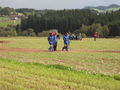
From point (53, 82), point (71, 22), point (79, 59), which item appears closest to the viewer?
point (53, 82)

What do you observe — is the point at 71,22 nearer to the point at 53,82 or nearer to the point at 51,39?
the point at 51,39

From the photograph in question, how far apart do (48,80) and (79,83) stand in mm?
1099

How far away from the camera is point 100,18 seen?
114 metres

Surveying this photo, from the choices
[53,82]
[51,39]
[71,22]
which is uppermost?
[53,82]

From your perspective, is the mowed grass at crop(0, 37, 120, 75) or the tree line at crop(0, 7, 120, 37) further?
the tree line at crop(0, 7, 120, 37)

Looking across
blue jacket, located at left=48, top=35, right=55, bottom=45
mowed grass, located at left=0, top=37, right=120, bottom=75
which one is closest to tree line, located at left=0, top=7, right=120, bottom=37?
blue jacket, located at left=48, top=35, right=55, bottom=45

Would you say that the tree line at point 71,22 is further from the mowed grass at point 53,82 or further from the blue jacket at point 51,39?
the mowed grass at point 53,82

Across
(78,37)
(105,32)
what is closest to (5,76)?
(78,37)

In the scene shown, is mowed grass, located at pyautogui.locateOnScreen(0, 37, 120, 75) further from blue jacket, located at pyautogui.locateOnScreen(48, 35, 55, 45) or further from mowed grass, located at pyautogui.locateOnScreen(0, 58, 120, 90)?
mowed grass, located at pyautogui.locateOnScreen(0, 58, 120, 90)

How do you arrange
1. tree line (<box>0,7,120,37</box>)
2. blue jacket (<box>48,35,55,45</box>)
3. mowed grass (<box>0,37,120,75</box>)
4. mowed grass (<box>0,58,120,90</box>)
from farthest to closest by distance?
tree line (<box>0,7,120,37</box>) → blue jacket (<box>48,35,55,45</box>) → mowed grass (<box>0,37,120,75</box>) → mowed grass (<box>0,58,120,90</box>)

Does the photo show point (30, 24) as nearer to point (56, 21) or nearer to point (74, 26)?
point (56, 21)

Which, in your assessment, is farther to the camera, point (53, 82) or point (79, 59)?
point (79, 59)

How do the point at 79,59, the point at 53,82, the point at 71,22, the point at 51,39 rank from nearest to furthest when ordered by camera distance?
1. the point at 53,82
2. the point at 79,59
3. the point at 51,39
4. the point at 71,22

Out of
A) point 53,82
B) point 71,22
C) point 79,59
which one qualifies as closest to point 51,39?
point 79,59
